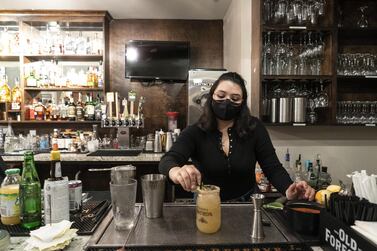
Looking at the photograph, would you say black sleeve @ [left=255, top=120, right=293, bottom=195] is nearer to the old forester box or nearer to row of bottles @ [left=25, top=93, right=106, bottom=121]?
the old forester box

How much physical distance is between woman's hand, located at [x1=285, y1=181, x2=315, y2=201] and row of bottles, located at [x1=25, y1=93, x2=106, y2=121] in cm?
292

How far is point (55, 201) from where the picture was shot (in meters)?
1.01

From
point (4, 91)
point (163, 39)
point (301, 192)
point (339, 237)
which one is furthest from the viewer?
point (163, 39)

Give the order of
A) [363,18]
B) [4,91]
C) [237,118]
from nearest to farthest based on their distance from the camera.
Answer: [237,118], [363,18], [4,91]

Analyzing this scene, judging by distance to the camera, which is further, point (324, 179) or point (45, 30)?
point (45, 30)

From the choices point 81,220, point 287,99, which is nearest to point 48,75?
point 287,99

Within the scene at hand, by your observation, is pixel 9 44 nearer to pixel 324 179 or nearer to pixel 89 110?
pixel 89 110

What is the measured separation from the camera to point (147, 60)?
3865 millimetres

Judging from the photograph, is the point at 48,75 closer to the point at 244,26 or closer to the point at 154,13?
the point at 154,13

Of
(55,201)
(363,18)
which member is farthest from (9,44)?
(363,18)

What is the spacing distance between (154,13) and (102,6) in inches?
25.4

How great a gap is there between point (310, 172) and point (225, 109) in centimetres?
137

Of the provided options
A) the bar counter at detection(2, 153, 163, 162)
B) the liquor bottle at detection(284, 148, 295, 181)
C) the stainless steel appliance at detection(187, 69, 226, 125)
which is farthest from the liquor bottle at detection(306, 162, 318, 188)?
the bar counter at detection(2, 153, 163, 162)

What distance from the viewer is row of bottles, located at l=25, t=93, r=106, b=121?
12.2ft
